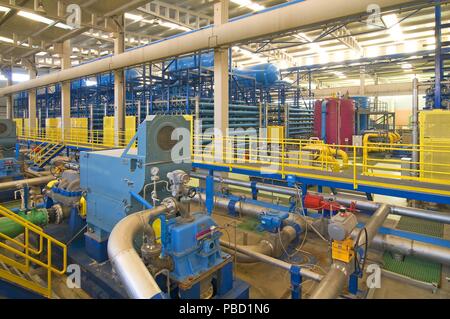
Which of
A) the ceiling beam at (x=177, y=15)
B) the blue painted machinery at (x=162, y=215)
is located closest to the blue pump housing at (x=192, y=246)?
the blue painted machinery at (x=162, y=215)

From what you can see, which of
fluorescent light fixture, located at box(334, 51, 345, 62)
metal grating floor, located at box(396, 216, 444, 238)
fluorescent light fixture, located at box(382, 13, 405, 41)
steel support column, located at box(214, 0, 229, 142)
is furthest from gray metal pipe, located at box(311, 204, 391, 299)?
fluorescent light fixture, located at box(334, 51, 345, 62)

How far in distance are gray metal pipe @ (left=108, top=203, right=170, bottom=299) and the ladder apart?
1239 centimetres

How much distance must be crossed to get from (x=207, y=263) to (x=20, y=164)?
9572 mm

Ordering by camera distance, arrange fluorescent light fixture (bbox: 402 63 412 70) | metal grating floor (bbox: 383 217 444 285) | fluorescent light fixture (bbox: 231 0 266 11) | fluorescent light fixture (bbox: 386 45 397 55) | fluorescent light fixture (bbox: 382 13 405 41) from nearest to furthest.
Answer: metal grating floor (bbox: 383 217 444 285) → fluorescent light fixture (bbox: 231 0 266 11) → fluorescent light fixture (bbox: 382 13 405 41) → fluorescent light fixture (bbox: 386 45 397 55) → fluorescent light fixture (bbox: 402 63 412 70)

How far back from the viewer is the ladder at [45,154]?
1327 cm

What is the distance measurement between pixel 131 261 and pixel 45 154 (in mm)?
13298

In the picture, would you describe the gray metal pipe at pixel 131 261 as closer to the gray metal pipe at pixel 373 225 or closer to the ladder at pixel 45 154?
the gray metal pipe at pixel 373 225

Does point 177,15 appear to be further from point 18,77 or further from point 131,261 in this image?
point 18,77

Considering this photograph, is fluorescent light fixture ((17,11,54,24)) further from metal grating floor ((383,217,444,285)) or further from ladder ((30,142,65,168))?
metal grating floor ((383,217,444,285))

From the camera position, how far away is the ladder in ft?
43.5

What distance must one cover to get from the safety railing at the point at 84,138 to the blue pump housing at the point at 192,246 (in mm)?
10559

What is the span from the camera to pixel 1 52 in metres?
18.6

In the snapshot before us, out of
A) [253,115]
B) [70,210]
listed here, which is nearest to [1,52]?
[253,115]
